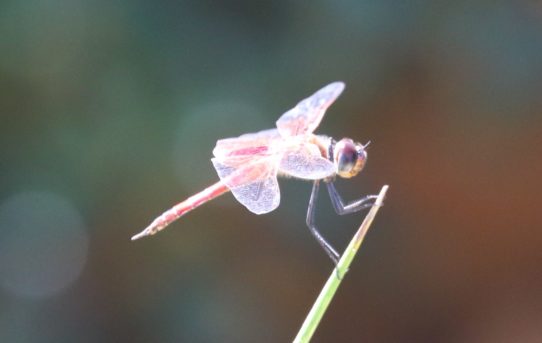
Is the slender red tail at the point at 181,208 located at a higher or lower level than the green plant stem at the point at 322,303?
higher

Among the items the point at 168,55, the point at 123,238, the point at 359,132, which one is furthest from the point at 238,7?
the point at 123,238

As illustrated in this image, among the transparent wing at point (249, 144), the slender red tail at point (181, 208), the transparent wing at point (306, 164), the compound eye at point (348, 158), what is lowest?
the compound eye at point (348, 158)

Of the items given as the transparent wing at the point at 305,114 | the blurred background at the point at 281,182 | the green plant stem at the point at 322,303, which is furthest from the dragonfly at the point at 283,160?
the blurred background at the point at 281,182

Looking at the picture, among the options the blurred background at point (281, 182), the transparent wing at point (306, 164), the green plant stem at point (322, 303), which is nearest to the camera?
the green plant stem at point (322, 303)

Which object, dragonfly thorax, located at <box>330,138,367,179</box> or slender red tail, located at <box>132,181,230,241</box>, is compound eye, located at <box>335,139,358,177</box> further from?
slender red tail, located at <box>132,181,230,241</box>

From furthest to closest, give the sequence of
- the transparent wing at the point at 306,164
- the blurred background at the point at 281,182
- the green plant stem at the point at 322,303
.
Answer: the blurred background at the point at 281,182 → the transparent wing at the point at 306,164 → the green plant stem at the point at 322,303

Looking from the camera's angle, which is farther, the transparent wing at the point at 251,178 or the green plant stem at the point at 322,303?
the transparent wing at the point at 251,178

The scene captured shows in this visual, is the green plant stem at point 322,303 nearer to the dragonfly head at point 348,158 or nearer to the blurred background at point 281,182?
the dragonfly head at point 348,158

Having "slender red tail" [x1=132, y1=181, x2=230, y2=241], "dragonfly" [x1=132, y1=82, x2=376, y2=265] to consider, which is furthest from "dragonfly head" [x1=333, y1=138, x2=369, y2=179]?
"slender red tail" [x1=132, y1=181, x2=230, y2=241]

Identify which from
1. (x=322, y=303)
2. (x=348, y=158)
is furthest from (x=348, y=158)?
(x=322, y=303)

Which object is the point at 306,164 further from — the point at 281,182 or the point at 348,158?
the point at 281,182
